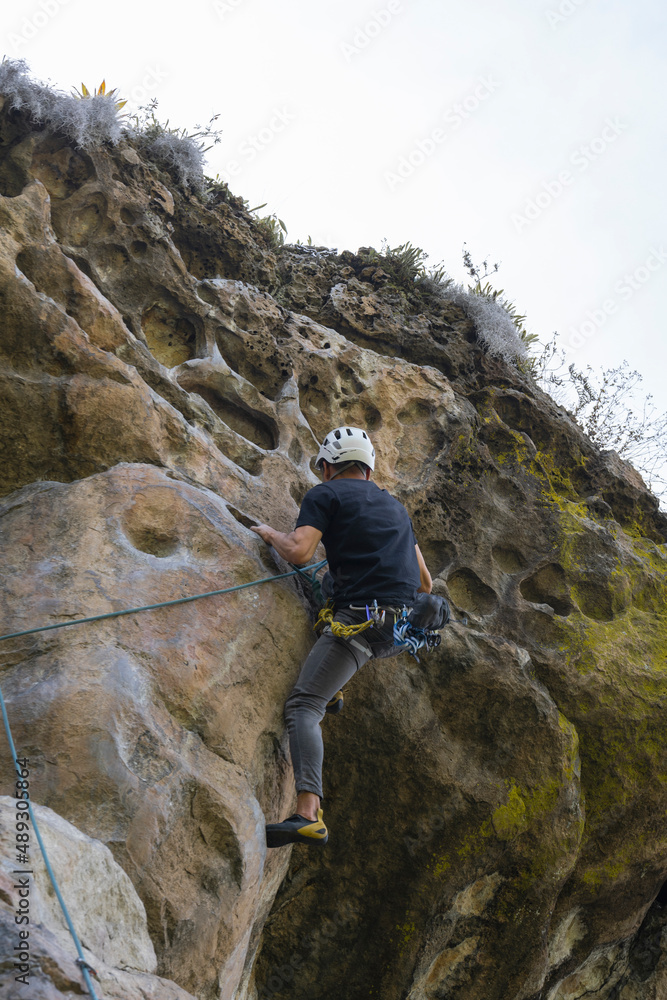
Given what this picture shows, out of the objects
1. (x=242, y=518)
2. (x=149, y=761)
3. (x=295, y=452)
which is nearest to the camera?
(x=149, y=761)

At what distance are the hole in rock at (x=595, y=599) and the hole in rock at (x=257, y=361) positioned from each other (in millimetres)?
3107

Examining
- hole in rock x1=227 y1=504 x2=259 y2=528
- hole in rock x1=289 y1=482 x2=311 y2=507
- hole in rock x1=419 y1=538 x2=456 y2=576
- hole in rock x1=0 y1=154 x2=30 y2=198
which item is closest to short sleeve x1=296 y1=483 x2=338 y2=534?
hole in rock x1=227 y1=504 x2=259 y2=528

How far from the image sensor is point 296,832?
3.89 meters

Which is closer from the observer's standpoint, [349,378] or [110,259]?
[110,259]

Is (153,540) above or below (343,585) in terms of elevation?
below

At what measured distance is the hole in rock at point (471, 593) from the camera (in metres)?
6.21

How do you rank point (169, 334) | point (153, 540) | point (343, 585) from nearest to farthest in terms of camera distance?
point (153, 540) → point (343, 585) → point (169, 334)

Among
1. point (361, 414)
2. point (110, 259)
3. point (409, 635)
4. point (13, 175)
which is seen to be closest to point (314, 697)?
point (409, 635)

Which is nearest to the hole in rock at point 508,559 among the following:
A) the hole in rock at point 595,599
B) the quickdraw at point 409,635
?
the hole in rock at point 595,599

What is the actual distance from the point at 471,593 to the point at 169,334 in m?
3.31

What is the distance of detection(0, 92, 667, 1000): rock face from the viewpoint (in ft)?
11.7

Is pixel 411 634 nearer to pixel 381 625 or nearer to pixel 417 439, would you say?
pixel 381 625

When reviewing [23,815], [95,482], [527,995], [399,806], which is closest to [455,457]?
[399,806]

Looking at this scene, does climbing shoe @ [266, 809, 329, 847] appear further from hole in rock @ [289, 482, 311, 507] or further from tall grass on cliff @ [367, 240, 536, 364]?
tall grass on cliff @ [367, 240, 536, 364]
